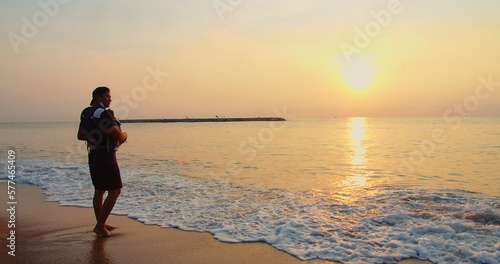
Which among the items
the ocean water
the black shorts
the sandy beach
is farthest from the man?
the ocean water

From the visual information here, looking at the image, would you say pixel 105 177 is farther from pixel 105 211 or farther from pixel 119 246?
pixel 119 246

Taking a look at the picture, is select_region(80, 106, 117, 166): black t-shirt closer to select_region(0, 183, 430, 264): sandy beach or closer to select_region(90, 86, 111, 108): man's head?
select_region(90, 86, 111, 108): man's head

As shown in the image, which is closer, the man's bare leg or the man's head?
the man's head

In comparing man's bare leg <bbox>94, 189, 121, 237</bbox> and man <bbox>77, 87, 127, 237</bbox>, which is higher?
man <bbox>77, 87, 127, 237</bbox>

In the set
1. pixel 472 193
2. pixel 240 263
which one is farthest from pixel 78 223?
pixel 472 193

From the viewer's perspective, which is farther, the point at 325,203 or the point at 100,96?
the point at 325,203

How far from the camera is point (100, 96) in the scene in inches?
196

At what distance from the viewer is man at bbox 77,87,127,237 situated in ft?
15.8

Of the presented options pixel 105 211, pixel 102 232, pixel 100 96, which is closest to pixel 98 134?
pixel 100 96

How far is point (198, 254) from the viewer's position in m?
4.59

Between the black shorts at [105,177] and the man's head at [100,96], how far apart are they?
886mm

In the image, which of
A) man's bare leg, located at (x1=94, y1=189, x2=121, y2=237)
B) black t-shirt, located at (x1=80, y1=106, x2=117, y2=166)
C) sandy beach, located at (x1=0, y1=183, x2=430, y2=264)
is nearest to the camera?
sandy beach, located at (x1=0, y1=183, x2=430, y2=264)

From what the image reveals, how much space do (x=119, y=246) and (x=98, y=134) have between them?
155cm

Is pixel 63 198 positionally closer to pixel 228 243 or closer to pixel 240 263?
pixel 228 243
